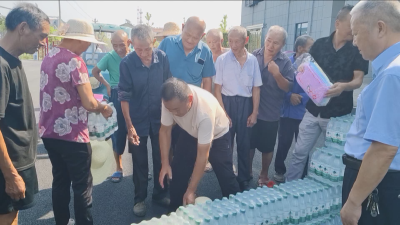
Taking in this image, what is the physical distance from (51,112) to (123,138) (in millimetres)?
1566

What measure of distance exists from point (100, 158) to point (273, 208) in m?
1.89

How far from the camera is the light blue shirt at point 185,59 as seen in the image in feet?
11.0

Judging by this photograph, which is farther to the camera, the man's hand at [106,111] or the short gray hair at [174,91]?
the man's hand at [106,111]

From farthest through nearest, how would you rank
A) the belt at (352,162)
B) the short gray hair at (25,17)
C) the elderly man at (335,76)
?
1. the elderly man at (335,76)
2. the short gray hair at (25,17)
3. the belt at (352,162)

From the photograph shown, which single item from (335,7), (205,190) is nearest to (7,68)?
(205,190)

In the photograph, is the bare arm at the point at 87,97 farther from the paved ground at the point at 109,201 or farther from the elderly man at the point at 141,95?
the paved ground at the point at 109,201

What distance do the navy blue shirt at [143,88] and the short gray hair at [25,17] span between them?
1.05 meters

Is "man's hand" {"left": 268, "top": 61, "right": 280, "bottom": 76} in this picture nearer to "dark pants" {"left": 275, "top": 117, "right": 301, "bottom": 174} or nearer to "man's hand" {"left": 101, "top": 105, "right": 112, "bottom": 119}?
"dark pants" {"left": 275, "top": 117, "right": 301, "bottom": 174}

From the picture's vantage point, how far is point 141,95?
3.00 m

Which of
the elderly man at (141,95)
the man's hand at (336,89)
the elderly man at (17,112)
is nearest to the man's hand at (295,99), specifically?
the man's hand at (336,89)

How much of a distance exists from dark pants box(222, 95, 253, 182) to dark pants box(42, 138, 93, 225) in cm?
175

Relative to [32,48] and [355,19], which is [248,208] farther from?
[32,48]

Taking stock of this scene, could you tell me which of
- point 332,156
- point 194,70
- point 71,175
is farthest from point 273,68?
point 71,175

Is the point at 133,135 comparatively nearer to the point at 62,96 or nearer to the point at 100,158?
the point at 100,158
